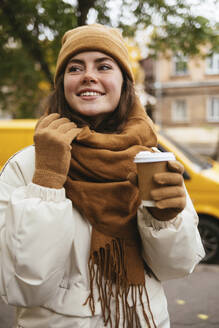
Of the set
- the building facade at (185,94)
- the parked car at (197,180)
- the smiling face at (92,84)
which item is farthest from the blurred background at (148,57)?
the building facade at (185,94)

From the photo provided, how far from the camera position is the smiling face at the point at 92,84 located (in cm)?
148

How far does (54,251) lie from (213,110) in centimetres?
2404

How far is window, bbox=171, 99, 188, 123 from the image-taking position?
→ 79.5 feet

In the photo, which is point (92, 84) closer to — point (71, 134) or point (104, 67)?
point (104, 67)

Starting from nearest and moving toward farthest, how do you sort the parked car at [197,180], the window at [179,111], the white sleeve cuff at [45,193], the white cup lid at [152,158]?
the white cup lid at [152,158] → the white sleeve cuff at [45,193] → the parked car at [197,180] → the window at [179,111]

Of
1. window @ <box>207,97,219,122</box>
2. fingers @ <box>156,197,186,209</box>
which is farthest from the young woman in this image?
window @ <box>207,97,219,122</box>

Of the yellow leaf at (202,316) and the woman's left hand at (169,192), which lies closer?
the woman's left hand at (169,192)

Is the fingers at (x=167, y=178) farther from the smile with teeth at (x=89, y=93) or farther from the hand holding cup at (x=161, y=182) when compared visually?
the smile with teeth at (x=89, y=93)

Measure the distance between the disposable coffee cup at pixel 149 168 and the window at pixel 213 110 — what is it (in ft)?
77.3

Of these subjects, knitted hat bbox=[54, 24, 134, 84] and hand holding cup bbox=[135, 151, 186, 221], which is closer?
hand holding cup bbox=[135, 151, 186, 221]

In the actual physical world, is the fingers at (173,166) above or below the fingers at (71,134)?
below

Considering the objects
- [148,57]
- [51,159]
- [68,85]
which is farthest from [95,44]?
[148,57]

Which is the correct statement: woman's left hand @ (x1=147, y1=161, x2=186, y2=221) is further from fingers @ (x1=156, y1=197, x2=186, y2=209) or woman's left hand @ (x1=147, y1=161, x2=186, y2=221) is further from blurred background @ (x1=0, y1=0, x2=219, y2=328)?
blurred background @ (x1=0, y1=0, x2=219, y2=328)

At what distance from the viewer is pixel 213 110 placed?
2353 centimetres
